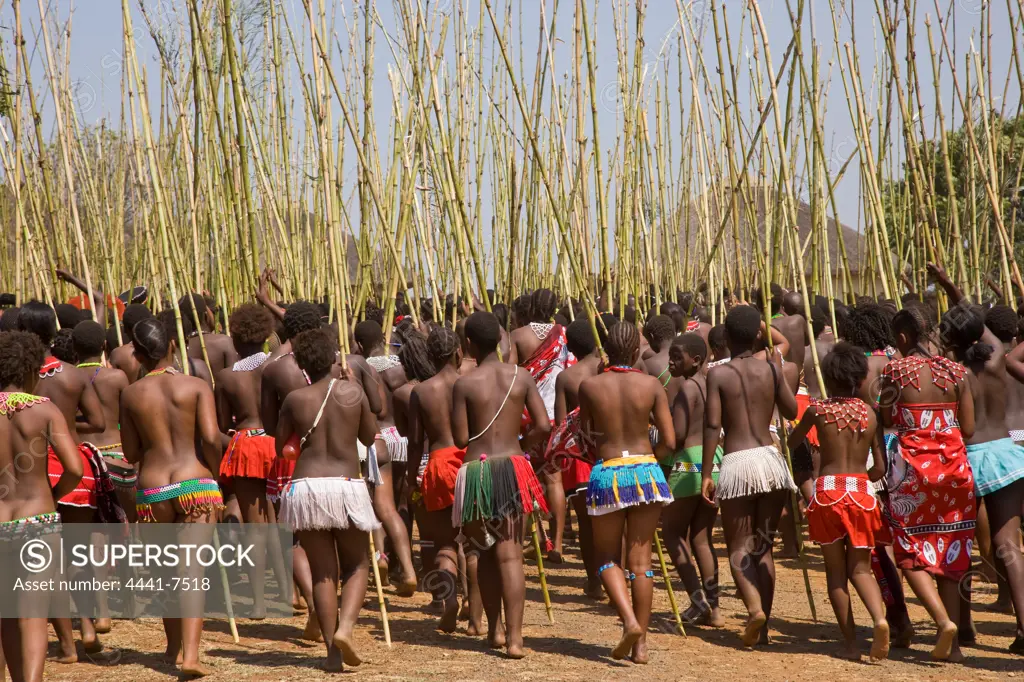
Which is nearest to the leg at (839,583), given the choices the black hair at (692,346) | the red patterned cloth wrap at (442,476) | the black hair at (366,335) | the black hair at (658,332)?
the black hair at (692,346)

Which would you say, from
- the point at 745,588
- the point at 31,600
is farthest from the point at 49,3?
the point at 745,588

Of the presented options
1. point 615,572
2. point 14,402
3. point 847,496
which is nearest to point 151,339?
point 14,402

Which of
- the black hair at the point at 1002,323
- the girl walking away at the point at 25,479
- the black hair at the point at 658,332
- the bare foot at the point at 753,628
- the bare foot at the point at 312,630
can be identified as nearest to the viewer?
the girl walking away at the point at 25,479

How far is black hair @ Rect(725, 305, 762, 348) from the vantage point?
16.3 ft

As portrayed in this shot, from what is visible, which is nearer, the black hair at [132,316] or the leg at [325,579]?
the leg at [325,579]

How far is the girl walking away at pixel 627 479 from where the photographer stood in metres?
4.68

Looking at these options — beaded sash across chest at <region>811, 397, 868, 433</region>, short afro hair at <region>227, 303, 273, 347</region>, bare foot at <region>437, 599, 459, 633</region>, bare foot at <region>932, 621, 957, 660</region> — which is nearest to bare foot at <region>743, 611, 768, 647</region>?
bare foot at <region>932, 621, 957, 660</region>

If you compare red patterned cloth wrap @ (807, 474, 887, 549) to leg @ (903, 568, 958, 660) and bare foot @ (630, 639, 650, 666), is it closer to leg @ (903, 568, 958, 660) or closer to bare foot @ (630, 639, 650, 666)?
leg @ (903, 568, 958, 660)

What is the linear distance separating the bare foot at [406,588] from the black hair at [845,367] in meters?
2.43

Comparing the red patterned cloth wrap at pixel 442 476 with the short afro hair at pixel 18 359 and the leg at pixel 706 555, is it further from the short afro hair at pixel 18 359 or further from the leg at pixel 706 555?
the short afro hair at pixel 18 359

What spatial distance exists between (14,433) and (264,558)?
6.48 ft

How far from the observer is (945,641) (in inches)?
181

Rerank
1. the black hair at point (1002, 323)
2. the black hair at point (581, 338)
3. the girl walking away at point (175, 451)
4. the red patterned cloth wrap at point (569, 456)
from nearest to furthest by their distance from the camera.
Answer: the girl walking away at point (175, 451)
the black hair at point (1002, 323)
the red patterned cloth wrap at point (569, 456)
the black hair at point (581, 338)

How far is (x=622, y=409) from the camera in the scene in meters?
4.74
